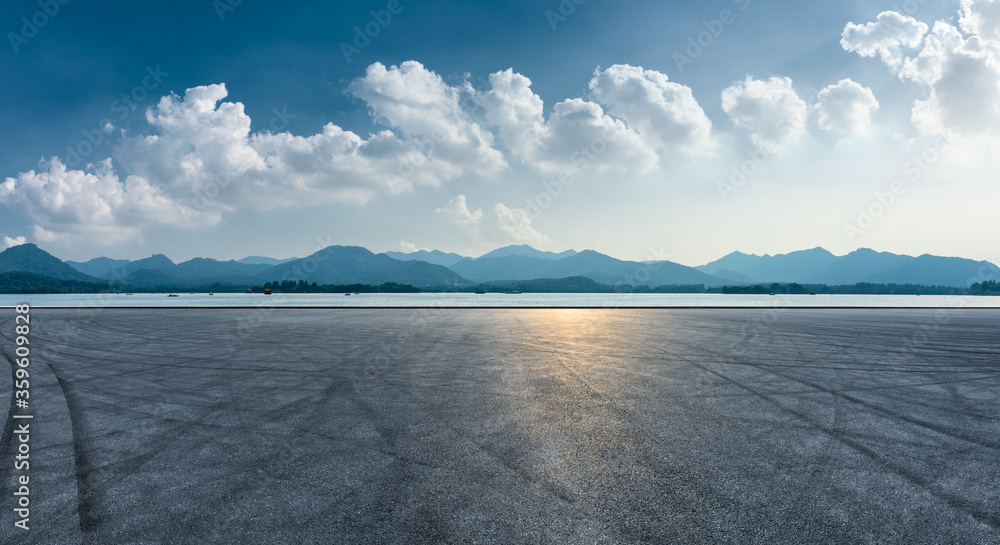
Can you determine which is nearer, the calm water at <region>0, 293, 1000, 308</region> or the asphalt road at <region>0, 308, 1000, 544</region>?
the asphalt road at <region>0, 308, 1000, 544</region>

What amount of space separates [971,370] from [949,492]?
11.4 metres

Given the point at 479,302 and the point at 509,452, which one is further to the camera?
the point at 479,302

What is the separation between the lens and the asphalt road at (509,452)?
433 cm

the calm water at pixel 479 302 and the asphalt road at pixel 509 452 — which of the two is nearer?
the asphalt road at pixel 509 452

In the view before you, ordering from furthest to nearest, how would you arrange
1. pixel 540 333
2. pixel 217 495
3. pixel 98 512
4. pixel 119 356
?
1. pixel 540 333
2. pixel 119 356
3. pixel 217 495
4. pixel 98 512

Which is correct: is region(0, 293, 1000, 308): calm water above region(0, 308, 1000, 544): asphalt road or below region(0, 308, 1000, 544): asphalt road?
below

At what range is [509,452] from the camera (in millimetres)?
6168

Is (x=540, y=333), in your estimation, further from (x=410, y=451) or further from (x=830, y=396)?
(x=410, y=451)

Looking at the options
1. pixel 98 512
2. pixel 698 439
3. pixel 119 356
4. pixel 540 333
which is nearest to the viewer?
pixel 98 512

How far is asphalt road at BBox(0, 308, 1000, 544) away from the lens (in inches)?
171

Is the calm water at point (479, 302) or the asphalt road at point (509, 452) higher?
the asphalt road at point (509, 452)

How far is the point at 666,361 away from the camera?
13.6 m

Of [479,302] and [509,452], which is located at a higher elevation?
[509,452]

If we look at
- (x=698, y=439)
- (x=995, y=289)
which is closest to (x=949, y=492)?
(x=698, y=439)
